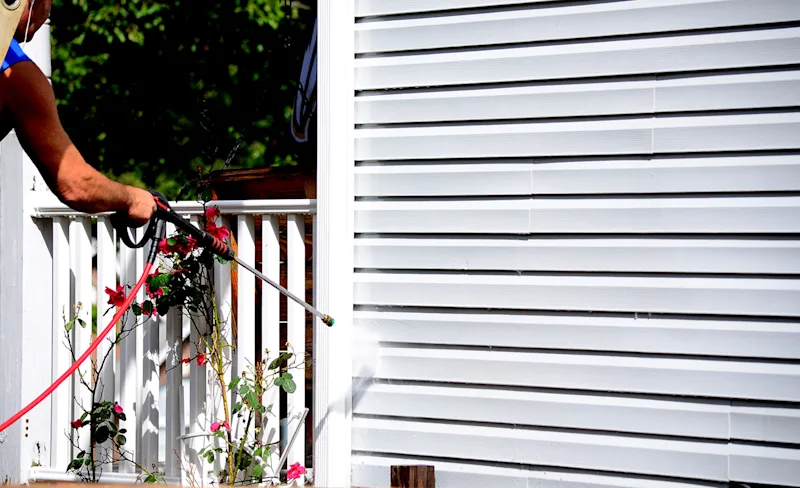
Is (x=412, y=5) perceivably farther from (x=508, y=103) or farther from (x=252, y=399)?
(x=252, y=399)

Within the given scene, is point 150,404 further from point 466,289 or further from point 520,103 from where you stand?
point 520,103

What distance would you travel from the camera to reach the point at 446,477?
→ 3.20 meters

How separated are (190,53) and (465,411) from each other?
7127 mm

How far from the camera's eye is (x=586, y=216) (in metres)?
2.99

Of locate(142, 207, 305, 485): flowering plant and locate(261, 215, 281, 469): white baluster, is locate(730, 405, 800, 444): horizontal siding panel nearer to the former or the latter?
locate(142, 207, 305, 485): flowering plant

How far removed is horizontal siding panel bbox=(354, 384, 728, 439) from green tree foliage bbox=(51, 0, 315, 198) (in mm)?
5996

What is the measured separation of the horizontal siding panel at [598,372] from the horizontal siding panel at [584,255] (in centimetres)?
31

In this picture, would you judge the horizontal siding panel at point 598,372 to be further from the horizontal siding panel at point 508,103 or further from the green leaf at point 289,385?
the horizontal siding panel at point 508,103

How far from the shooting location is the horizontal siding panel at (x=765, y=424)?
108 inches

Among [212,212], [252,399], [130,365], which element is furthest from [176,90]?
[252,399]

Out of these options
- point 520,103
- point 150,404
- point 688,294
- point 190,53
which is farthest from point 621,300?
point 190,53

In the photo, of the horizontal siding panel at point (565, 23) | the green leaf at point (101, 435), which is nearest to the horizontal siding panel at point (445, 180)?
the horizontal siding panel at point (565, 23)

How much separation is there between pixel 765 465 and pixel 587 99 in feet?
4.33

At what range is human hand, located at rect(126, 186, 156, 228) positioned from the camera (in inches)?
110
